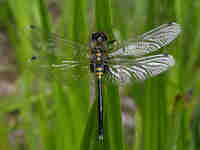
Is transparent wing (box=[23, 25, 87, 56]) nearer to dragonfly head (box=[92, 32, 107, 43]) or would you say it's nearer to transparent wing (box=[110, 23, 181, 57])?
dragonfly head (box=[92, 32, 107, 43])

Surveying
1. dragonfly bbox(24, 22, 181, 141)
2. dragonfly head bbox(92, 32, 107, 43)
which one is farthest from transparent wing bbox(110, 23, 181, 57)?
dragonfly head bbox(92, 32, 107, 43)

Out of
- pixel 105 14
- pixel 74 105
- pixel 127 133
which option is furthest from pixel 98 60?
pixel 127 133

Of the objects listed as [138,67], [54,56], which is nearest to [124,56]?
[138,67]

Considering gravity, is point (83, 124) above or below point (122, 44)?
below

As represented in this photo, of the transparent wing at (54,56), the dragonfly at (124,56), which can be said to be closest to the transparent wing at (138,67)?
the dragonfly at (124,56)

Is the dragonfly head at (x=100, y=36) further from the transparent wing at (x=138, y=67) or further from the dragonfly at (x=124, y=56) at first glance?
the transparent wing at (x=138, y=67)

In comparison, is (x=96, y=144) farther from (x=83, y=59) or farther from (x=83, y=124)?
(x=83, y=59)

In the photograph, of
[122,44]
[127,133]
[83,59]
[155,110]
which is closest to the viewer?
[155,110]

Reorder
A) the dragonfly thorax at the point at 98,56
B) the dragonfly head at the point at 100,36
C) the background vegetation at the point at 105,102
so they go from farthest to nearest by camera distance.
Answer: the dragonfly thorax at the point at 98,56 < the dragonfly head at the point at 100,36 < the background vegetation at the point at 105,102
